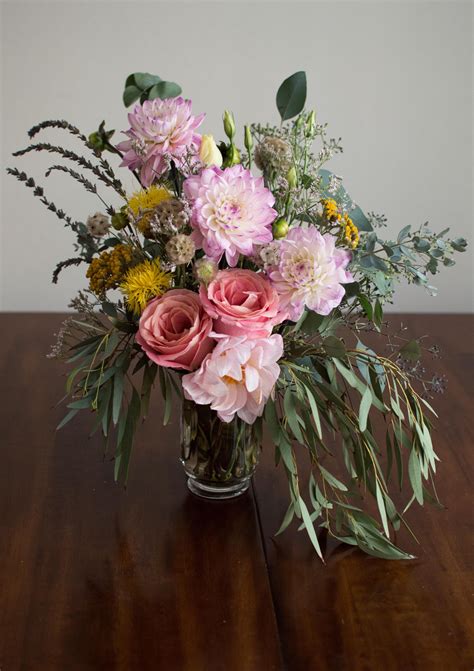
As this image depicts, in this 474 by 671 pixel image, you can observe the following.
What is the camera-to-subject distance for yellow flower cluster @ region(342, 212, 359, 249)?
1.04m

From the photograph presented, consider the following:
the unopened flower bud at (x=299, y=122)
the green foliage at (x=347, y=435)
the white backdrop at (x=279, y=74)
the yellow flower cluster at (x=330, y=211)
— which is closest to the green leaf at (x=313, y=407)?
the green foliage at (x=347, y=435)

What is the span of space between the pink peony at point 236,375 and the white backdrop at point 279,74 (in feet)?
5.66

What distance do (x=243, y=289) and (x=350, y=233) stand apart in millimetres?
144

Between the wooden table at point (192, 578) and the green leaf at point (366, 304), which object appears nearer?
the wooden table at point (192, 578)

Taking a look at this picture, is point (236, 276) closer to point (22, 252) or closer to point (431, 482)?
point (431, 482)

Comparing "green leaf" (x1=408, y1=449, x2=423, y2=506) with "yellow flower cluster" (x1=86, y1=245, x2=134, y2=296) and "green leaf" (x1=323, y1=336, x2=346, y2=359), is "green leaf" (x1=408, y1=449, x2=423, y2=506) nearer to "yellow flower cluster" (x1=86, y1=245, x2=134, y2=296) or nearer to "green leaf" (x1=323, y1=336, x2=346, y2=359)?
"green leaf" (x1=323, y1=336, x2=346, y2=359)

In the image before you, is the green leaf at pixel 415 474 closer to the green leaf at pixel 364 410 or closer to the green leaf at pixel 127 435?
the green leaf at pixel 364 410

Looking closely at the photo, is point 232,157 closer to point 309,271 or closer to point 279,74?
point 309,271

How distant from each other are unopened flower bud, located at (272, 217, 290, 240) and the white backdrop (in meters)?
1.67

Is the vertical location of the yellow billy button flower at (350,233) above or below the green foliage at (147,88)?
below

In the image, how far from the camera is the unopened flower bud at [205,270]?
100cm

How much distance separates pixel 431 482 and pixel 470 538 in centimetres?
14

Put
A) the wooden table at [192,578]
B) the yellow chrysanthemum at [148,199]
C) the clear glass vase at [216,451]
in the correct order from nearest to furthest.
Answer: the wooden table at [192,578]
the yellow chrysanthemum at [148,199]
the clear glass vase at [216,451]

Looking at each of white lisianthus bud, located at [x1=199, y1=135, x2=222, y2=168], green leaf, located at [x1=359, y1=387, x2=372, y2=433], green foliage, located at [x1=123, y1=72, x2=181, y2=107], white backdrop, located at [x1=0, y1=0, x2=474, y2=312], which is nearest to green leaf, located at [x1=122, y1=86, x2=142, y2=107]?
green foliage, located at [x1=123, y1=72, x2=181, y2=107]
